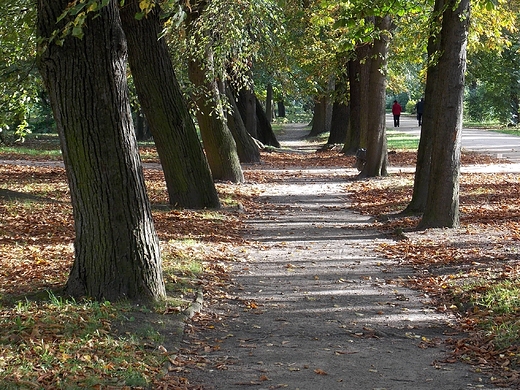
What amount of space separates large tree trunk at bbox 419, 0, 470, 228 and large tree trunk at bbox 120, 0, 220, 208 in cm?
474

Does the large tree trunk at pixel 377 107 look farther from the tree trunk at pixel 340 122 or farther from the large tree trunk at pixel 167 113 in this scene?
the tree trunk at pixel 340 122

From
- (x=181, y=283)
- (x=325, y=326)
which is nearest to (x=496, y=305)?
(x=325, y=326)

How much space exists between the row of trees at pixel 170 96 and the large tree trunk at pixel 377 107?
1.3 inches

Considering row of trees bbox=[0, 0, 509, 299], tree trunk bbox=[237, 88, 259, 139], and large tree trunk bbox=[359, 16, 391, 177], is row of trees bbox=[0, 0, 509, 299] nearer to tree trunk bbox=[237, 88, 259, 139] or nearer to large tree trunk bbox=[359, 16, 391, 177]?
large tree trunk bbox=[359, 16, 391, 177]

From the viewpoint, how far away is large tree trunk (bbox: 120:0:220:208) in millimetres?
14258


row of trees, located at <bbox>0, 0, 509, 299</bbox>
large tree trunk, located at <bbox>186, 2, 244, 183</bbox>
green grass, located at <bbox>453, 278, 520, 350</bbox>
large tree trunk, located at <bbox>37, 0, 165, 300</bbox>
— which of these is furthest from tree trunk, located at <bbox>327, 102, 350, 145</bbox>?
large tree trunk, located at <bbox>37, 0, 165, 300</bbox>

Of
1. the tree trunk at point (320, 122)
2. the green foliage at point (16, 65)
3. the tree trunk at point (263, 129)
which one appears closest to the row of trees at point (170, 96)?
the green foliage at point (16, 65)

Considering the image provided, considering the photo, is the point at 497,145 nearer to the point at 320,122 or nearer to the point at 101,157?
the point at 320,122

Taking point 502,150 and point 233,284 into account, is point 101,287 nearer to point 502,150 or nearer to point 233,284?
point 233,284

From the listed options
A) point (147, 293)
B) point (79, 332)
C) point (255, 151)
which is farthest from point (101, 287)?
point (255, 151)

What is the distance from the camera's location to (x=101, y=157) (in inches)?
303

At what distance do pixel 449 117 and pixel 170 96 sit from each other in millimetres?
5165

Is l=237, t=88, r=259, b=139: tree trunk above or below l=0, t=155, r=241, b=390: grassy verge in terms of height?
above

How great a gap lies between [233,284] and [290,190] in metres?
10.9
